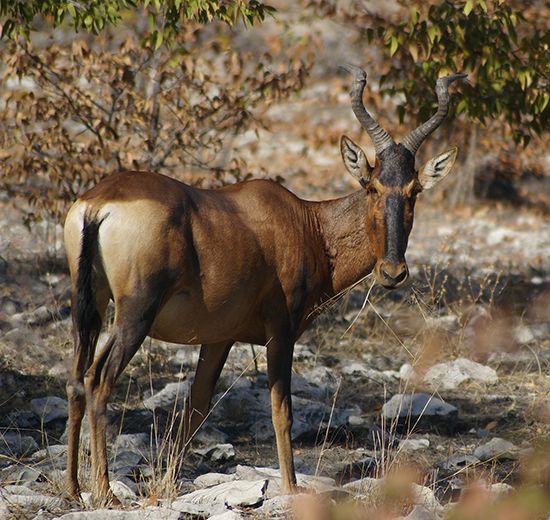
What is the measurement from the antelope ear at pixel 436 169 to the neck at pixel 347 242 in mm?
447

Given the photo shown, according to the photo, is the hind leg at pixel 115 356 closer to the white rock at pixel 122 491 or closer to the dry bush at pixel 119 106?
the white rock at pixel 122 491

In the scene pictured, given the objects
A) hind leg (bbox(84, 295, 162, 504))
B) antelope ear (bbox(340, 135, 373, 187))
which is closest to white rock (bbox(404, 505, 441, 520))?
hind leg (bbox(84, 295, 162, 504))

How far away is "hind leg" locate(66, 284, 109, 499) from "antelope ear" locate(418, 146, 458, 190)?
8.48 feet

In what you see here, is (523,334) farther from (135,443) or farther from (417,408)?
(135,443)

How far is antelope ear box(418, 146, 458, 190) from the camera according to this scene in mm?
7746

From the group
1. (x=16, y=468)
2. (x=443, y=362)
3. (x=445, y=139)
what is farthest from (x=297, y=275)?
(x=445, y=139)

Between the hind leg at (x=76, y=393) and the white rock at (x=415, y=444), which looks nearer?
the hind leg at (x=76, y=393)

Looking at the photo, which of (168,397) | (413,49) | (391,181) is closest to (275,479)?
(168,397)

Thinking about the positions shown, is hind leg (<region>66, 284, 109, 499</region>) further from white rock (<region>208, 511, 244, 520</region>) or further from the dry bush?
the dry bush

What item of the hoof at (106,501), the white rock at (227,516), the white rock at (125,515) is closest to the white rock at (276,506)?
the white rock at (227,516)

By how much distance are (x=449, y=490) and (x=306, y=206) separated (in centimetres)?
220

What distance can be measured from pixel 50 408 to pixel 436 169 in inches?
137

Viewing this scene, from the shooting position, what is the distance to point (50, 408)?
27.6ft

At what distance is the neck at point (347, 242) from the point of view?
7.69 meters
